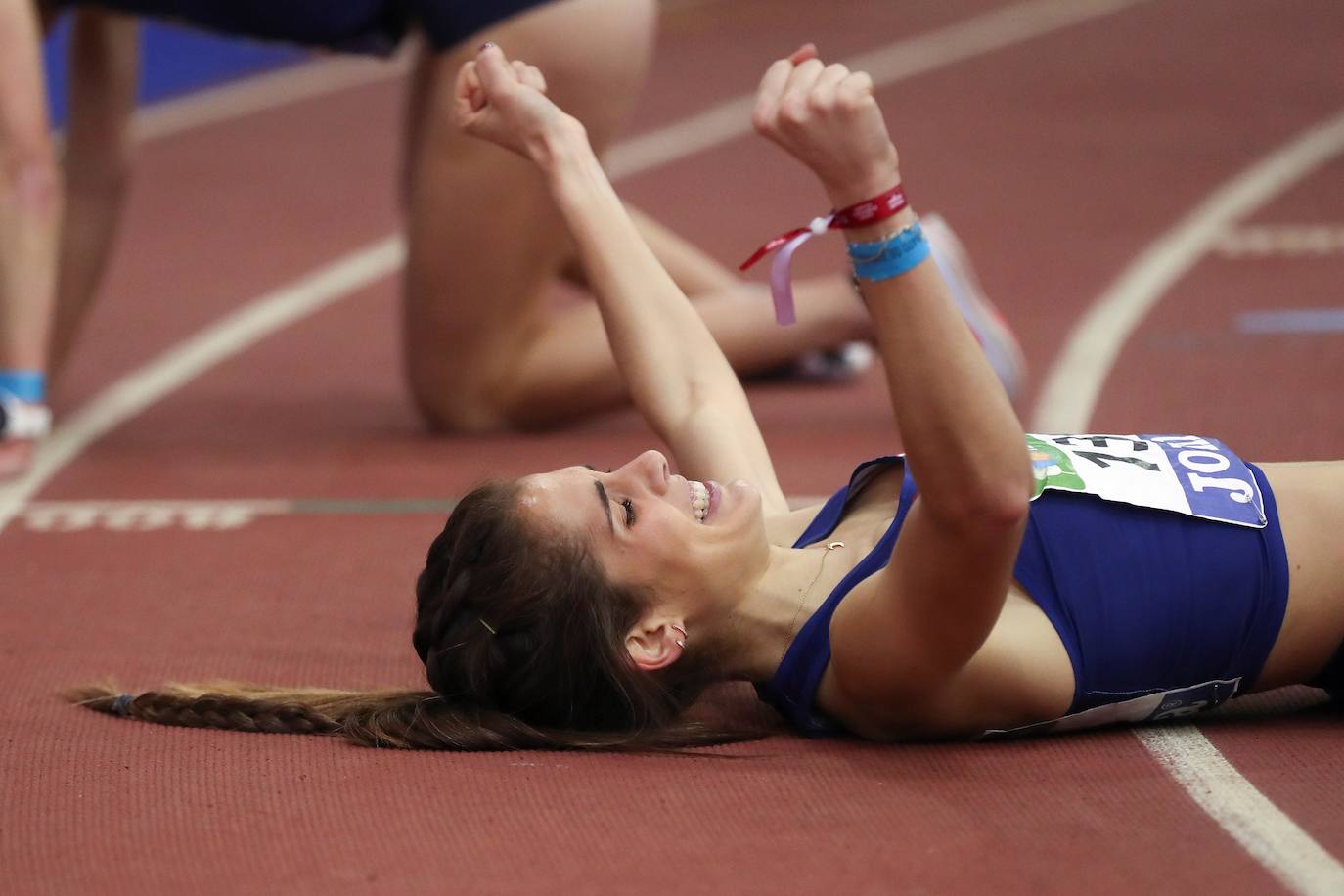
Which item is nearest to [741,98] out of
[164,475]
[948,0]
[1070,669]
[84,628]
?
[948,0]

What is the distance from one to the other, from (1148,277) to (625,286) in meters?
3.46

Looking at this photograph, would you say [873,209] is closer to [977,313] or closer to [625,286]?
[625,286]

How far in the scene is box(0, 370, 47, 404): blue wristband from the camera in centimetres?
444

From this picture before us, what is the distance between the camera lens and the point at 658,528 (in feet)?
8.87

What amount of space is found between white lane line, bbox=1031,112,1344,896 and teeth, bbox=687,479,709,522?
69cm

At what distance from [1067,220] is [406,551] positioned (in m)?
3.91

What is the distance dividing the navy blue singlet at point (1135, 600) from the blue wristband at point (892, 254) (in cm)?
61

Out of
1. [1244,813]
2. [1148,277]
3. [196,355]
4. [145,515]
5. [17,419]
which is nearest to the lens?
[1244,813]

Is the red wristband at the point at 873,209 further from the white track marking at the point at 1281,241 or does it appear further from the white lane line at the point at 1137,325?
the white track marking at the point at 1281,241

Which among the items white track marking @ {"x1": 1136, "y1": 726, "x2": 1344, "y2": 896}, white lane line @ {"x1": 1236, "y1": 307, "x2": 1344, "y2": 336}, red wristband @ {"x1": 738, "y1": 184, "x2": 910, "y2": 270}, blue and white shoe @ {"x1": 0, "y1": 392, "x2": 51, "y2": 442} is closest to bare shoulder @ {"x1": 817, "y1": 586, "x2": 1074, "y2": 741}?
white track marking @ {"x1": 1136, "y1": 726, "x2": 1344, "y2": 896}

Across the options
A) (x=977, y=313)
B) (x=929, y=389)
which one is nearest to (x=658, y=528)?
(x=929, y=389)

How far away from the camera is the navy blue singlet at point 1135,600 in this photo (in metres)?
2.66

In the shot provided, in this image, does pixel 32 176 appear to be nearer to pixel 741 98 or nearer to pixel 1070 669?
pixel 1070 669

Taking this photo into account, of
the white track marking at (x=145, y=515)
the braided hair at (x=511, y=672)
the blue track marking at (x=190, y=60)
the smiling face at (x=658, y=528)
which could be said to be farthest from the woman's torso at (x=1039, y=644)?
the blue track marking at (x=190, y=60)
